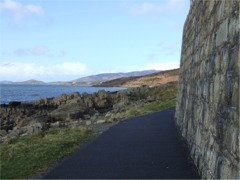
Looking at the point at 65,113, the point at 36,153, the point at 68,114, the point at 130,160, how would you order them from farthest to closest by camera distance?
the point at 65,113 → the point at 68,114 → the point at 36,153 → the point at 130,160

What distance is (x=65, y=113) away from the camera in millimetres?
27984

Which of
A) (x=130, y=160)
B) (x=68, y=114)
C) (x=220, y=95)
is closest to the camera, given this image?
(x=220, y=95)

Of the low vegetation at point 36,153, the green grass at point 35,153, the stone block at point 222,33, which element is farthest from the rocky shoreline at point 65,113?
the stone block at point 222,33

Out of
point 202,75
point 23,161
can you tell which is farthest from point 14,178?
point 202,75

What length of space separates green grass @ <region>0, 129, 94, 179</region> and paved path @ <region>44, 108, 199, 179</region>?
1.69 feet

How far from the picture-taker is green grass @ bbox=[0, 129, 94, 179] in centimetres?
967

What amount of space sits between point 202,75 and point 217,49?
205cm

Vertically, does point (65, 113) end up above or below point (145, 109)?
below

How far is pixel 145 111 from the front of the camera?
27.2 metres

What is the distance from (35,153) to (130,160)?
324cm

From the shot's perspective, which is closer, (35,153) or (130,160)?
(130,160)

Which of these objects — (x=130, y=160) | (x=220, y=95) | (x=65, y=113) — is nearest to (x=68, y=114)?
(x=65, y=113)

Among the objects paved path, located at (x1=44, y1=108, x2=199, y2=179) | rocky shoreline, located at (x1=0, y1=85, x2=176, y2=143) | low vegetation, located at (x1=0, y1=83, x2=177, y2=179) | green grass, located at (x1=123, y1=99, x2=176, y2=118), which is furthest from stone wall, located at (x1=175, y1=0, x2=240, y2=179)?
green grass, located at (x1=123, y1=99, x2=176, y2=118)

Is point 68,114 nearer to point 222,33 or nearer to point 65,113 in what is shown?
point 65,113
